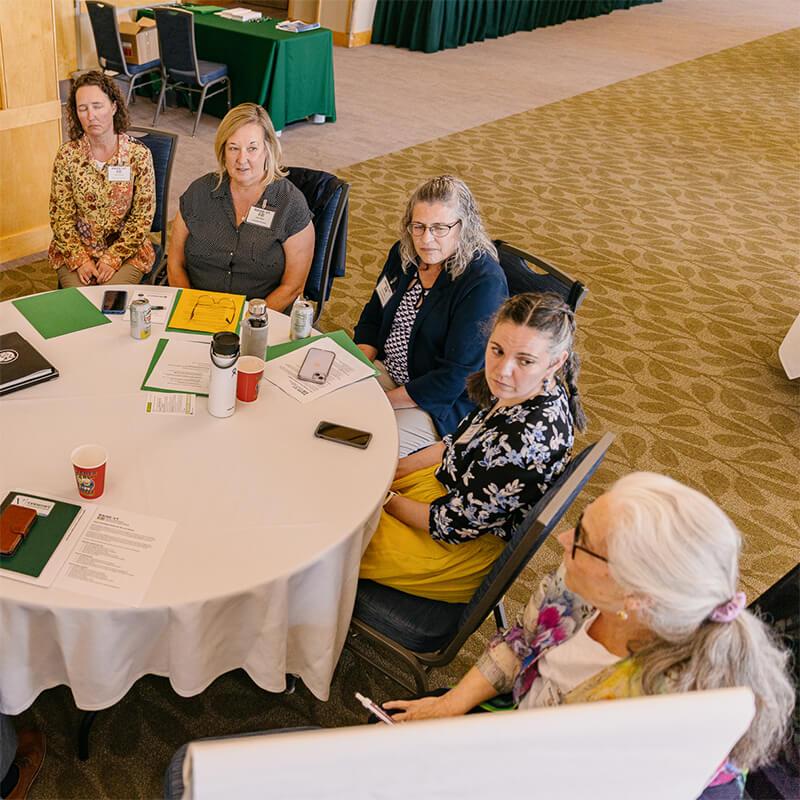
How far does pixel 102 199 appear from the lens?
326 cm

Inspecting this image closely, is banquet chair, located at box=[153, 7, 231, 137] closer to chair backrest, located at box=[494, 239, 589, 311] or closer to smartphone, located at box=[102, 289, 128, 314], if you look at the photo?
smartphone, located at box=[102, 289, 128, 314]

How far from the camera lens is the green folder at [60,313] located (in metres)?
2.41

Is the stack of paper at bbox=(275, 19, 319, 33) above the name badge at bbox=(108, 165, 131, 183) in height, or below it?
below

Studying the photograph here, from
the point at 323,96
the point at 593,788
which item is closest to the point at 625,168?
the point at 323,96

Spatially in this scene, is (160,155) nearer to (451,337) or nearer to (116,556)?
(451,337)

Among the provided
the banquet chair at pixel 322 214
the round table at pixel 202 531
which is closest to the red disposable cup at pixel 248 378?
the round table at pixel 202 531

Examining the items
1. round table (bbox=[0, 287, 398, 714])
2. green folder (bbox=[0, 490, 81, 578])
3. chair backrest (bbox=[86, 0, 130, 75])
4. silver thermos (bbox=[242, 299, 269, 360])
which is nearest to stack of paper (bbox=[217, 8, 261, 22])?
chair backrest (bbox=[86, 0, 130, 75])

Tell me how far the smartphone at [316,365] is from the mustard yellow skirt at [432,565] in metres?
0.53

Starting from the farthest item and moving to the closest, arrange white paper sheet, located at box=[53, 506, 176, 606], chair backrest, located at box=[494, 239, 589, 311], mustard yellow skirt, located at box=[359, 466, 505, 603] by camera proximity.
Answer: chair backrest, located at box=[494, 239, 589, 311], mustard yellow skirt, located at box=[359, 466, 505, 603], white paper sheet, located at box=[53, 506, 176, 606]

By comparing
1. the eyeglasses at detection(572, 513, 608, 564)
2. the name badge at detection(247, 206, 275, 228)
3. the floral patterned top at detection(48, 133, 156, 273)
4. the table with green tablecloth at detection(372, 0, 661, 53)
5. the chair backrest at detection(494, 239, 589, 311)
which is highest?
the eyeglasses at detection(572, 513, 608, 564)

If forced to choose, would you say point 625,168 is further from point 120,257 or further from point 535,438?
point 535,438

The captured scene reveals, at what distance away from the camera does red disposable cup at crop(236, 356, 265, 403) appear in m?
2.13

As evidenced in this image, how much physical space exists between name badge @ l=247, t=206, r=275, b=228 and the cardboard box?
4.71m

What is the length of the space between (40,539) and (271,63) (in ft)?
18.6
